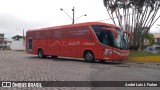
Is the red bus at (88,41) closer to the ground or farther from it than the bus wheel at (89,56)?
farther from it

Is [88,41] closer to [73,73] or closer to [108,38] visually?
[108,38]

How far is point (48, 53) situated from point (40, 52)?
1.78 metres

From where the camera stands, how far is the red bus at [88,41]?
21.0 meters

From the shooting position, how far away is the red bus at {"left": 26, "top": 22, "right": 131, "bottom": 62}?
2100cm

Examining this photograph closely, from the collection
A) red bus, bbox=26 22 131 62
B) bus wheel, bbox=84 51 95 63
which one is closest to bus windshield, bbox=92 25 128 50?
A: red bus, bbox=26 22 131 62

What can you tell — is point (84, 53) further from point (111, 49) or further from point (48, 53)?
point (48, 53)

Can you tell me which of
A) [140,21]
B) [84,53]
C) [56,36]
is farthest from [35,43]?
[140,21]

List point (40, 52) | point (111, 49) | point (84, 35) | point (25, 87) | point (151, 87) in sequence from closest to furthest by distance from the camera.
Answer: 1. point (25, 87)
2. point (151, 87)
3. point (111, 49)
4. point (84, 35)
5. point (40, 52)

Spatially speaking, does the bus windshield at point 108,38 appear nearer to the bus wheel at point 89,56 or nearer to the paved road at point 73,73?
the bus wheel at point 89,56

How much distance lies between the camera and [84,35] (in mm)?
22453

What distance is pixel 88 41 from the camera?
72.5ft

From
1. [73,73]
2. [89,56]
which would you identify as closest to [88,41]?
[89,56]

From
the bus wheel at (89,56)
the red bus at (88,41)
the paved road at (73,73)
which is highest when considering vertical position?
the red bus at (88,41)

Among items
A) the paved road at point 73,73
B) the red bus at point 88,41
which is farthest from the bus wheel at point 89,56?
the paved road at point 73,73
